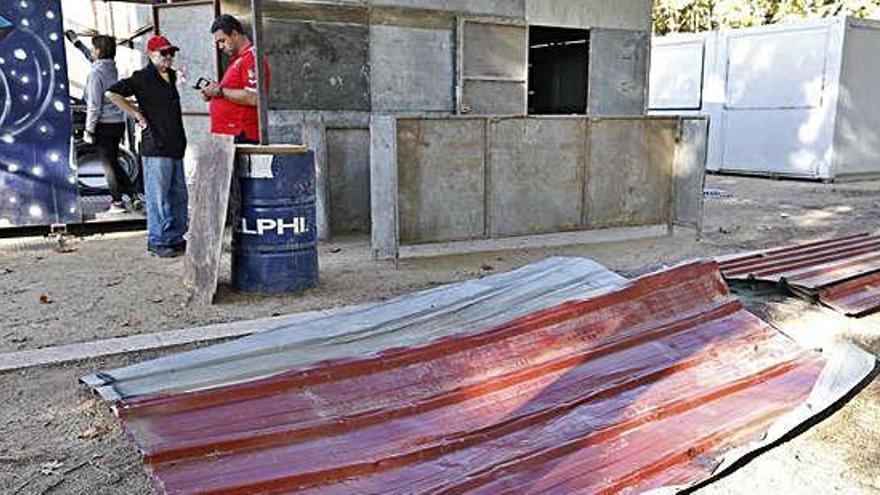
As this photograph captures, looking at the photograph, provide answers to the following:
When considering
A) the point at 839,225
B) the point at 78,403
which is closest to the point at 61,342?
the point at 78,403

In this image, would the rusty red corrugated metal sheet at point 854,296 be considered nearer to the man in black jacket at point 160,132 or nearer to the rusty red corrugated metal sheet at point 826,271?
the rusty red corrugated metal sheet at point 826,271

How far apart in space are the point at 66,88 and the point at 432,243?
386cm

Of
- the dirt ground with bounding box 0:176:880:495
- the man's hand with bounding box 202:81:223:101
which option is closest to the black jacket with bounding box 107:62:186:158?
the man's hand with bounding box 202:81:223:101

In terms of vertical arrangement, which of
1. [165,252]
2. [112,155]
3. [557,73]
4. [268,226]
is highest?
[557,73]

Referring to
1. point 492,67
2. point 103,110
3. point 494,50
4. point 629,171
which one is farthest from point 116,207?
point 629,171

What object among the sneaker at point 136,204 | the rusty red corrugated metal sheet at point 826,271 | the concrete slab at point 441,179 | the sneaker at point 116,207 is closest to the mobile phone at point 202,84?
the concrete slab at point 441,179

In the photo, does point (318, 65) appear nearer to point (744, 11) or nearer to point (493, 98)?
point (493, 98)

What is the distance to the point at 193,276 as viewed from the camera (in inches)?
201

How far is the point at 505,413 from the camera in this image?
2.92m

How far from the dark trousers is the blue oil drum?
10.7ft

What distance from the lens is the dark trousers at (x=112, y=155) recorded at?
734 cm

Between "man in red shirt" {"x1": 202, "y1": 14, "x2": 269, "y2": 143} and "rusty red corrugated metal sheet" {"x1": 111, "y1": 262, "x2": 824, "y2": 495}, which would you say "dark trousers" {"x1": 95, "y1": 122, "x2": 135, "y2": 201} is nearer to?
"man in red shirt" {"x1": 202, "y1": 14, "x2": 269, "y2": 143}

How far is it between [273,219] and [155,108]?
6.39ft

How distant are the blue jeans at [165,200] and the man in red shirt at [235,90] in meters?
0.60
